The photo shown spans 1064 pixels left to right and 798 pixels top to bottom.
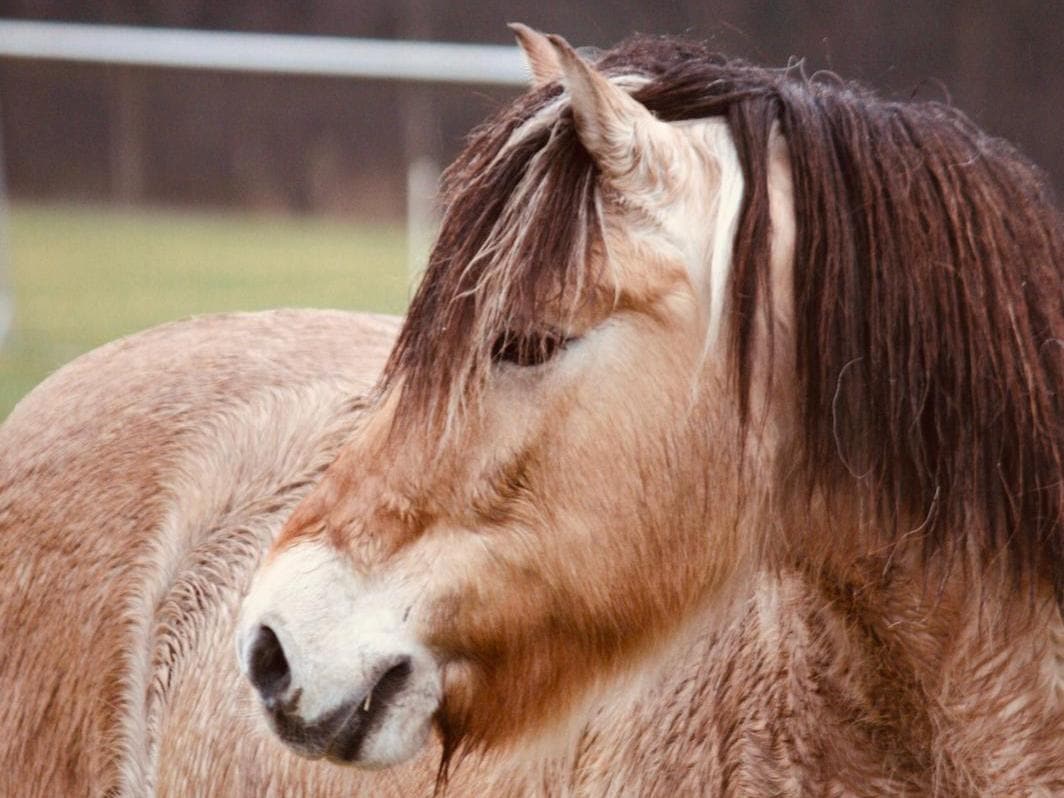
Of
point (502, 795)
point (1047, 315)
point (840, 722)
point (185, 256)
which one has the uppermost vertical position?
point (1047, 315)

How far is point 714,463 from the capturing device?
6.32 feet

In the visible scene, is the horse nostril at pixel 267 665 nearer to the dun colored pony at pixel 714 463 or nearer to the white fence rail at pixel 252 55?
the dun colored pony at pixel 714 463

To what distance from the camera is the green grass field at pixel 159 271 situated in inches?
406

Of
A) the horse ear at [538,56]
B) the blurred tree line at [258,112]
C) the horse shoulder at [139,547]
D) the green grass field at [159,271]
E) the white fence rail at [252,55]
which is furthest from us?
the blurred tree line at [258,112]

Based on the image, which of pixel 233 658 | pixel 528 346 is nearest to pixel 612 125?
pixel 528 346

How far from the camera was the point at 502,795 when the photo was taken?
2246 mm

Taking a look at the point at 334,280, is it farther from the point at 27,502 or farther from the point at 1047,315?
the point at 1047,315

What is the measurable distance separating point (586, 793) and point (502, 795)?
160mm

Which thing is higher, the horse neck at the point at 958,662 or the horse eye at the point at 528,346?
the horse eye at the point at 528,346

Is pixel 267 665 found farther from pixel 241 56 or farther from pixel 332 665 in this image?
pixel 241 56

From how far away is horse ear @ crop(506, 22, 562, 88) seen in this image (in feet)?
6.98

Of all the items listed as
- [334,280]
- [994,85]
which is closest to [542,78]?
[994,85]

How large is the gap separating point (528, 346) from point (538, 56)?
1.83ft

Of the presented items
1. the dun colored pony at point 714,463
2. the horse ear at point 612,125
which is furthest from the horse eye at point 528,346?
the horse ear at point 612,125
